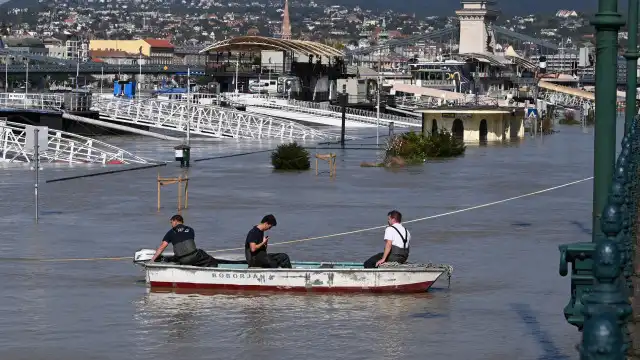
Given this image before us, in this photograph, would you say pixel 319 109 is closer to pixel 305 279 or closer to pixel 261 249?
pixel 305 279

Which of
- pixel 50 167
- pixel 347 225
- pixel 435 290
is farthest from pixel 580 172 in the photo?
pixel 435 290

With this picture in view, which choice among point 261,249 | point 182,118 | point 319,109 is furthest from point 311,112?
point 261,249

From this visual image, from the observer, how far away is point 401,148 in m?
57.9

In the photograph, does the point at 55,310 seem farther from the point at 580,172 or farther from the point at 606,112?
the point at 580,172

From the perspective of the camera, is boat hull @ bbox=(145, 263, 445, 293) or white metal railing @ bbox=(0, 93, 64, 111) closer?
boat hull @ bbox=(145, 263, 445, 293)

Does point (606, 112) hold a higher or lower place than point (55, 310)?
higher

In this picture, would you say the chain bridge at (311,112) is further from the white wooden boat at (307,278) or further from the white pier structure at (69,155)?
the white wooden boat at (307,278)

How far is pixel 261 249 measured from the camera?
67.1 feet

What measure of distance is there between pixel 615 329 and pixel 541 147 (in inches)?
2851

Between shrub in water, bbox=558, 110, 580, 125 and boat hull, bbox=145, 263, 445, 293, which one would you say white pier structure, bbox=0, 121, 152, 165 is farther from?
shrub in water, bbox=558, 110, 580, 125

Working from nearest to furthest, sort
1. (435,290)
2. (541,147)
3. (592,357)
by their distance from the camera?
(592,357), (435,290), (541,147)

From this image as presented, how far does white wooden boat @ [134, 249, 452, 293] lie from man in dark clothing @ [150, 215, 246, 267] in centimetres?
19

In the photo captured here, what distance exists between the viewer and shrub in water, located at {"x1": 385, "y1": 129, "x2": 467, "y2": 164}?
57.9 meters

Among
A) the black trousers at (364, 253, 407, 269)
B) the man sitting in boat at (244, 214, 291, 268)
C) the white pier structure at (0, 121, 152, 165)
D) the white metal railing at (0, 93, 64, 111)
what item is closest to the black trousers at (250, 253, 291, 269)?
the man sitting in boat at (244, 214, 291, 268)
